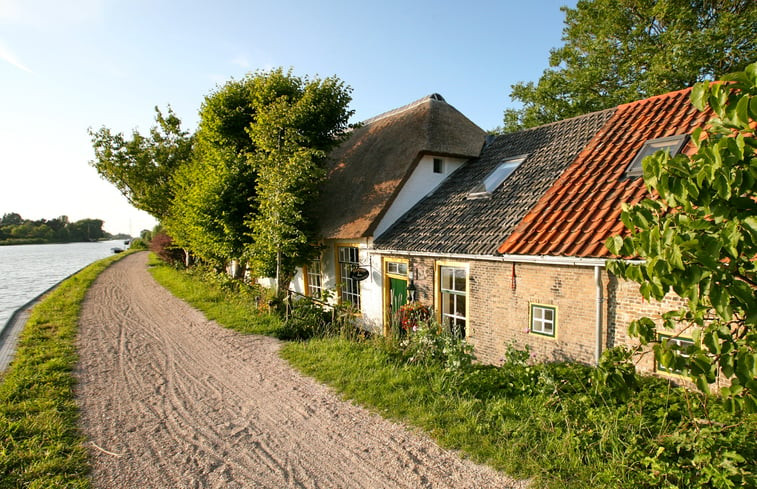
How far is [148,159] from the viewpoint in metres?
24.1

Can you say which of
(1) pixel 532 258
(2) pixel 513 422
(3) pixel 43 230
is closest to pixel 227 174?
(1) pixel 532 258

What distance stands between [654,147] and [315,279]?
10.6 meters

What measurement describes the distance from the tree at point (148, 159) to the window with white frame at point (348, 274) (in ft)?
55.6

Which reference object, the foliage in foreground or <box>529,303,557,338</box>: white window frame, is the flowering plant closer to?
<box>529,303,557,338</box>: white window frame

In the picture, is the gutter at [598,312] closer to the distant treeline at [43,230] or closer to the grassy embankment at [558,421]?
the grassy embankment at [558,421]

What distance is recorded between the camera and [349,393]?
5914 mm

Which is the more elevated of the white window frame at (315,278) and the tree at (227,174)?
the tree at (227,174)

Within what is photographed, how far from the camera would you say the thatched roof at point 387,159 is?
11.1 meters

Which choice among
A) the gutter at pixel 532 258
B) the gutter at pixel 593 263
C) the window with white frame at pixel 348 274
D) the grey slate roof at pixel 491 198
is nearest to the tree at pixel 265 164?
the window with white frame at pixel 348 274

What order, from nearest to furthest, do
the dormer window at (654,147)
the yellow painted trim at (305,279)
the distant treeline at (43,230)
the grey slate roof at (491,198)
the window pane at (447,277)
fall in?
1. the dormer window at (654,147)
2. the grey slate roof at (491,198)
3. the window pane at (447,277)
4. the yellow painted trim at (305,279)
5. the distant treeline at (43,230)

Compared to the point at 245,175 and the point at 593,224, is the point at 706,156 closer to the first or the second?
the point at 593,224

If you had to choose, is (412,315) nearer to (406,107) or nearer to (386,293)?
(386,293)

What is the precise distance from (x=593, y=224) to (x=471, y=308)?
2.89 metres

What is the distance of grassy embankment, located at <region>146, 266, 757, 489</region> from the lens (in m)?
3.37
